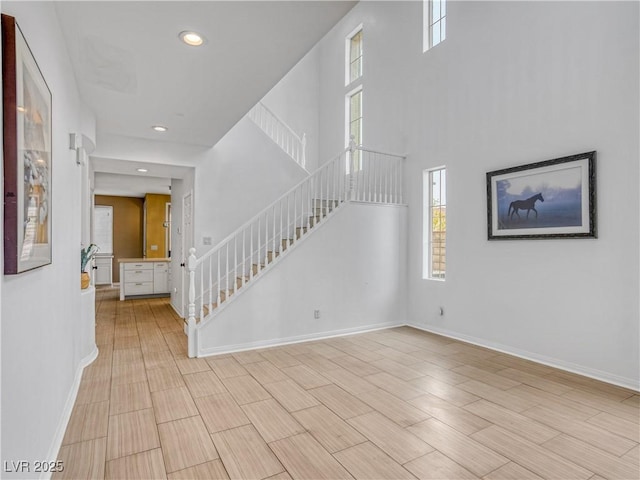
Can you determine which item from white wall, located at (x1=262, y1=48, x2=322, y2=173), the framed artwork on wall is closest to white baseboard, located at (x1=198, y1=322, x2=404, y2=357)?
the framed artwork on wall

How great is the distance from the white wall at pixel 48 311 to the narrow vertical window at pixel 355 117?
4914 mm

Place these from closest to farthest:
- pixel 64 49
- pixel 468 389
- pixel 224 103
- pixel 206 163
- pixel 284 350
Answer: pixel 64 49 < pixel 468 389 < pixel 224 103 < pixel 284 350 < pixel 206 163

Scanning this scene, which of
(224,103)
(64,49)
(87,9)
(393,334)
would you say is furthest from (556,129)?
(64,49)

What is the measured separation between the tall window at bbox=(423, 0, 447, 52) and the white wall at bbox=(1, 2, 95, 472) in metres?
4.76

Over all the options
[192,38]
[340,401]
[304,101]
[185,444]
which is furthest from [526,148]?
[304,101]

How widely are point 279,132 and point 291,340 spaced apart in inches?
163

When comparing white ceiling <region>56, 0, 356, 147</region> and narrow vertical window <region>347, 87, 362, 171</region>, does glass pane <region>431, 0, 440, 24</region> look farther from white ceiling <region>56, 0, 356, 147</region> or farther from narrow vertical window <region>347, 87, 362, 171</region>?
white ceiling <region>56, 0, 356, 147</region>

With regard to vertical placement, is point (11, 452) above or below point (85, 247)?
below

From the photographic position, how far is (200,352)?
13.4 feet

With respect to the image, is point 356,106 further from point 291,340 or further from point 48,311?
point 48,311

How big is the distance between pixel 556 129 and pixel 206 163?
4676 mm

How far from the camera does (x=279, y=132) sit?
7000 mm

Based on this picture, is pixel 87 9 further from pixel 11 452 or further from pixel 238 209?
pixel 238 209

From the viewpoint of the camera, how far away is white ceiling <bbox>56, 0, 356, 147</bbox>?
2408mm
